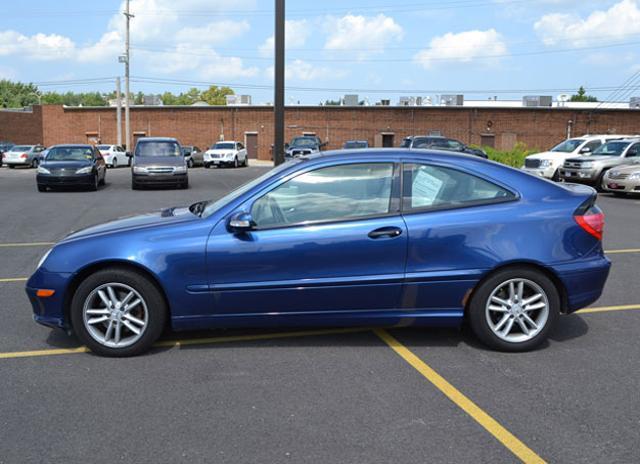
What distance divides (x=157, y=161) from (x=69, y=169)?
2.73 metres

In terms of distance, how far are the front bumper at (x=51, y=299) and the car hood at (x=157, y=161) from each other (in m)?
16.0

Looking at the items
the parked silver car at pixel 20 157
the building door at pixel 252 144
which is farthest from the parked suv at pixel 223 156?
the building door at pixel 252 144

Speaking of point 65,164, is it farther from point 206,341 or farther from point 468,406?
point 468,406

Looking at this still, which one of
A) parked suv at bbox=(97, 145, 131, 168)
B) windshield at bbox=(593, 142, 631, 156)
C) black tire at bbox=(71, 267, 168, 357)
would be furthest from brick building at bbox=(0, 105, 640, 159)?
black tire at bbox=(71, 267, 168, 357)

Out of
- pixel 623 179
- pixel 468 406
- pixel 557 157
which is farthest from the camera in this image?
pixel 557 157

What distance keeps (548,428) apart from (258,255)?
7.32 feet

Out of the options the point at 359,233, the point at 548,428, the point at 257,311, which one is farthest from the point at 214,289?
the point at 548,428

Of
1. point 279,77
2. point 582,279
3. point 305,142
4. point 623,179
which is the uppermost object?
point 279,77

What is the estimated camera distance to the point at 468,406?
12.5ft

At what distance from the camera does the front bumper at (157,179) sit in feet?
65.8

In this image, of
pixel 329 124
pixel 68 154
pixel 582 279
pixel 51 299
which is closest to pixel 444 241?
pixel 582 279

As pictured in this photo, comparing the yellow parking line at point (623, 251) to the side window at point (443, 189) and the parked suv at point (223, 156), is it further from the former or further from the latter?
the parked suv at point (223, 156)

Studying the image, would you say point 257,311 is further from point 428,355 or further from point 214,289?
point 428,355

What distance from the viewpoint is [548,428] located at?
11.6 feet
